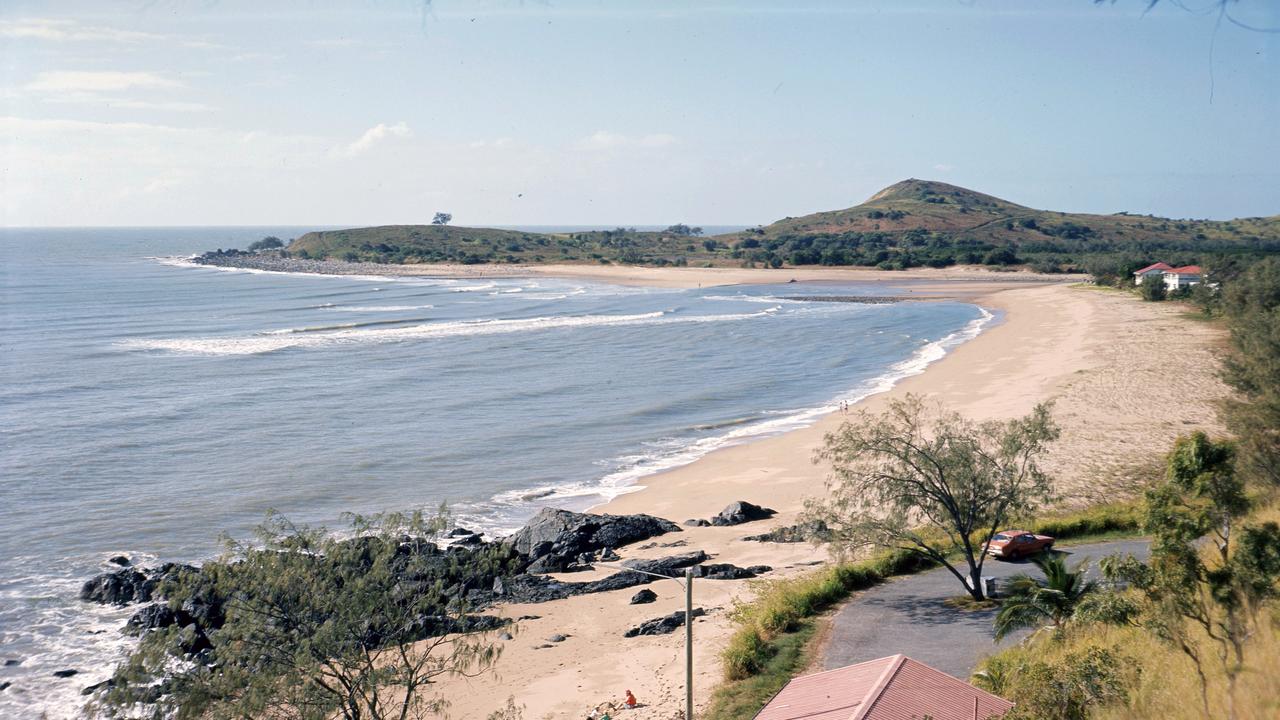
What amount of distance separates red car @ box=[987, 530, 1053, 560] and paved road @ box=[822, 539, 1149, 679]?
329 millimetres

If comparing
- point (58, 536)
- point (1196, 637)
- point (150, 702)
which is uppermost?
point (1196, 637)

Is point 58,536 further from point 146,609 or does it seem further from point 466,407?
point 466,407

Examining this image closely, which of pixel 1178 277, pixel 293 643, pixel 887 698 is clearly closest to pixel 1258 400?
pixel 887 698

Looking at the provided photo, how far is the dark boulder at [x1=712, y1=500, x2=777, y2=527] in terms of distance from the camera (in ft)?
97.1

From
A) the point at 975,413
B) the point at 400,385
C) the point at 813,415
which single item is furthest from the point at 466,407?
the point at 975,413

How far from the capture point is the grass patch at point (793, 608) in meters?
16.9

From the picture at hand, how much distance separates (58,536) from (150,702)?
1894 cm

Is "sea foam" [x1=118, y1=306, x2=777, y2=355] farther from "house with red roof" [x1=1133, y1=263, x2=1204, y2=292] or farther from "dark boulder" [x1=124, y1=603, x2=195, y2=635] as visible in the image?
"dark boulder" [x1=124, y1=603, x2=195, y2=635]

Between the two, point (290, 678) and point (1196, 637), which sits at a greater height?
point (1196, 637)

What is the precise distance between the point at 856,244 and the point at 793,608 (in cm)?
15297

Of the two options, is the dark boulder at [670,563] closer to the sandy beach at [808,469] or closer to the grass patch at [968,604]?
the sandy beach at [808,469]

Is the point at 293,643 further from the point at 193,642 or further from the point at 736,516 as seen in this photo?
the point at 736,516

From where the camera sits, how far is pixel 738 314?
88562 millimetres

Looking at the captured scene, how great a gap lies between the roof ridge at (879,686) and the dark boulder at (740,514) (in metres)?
16.5
